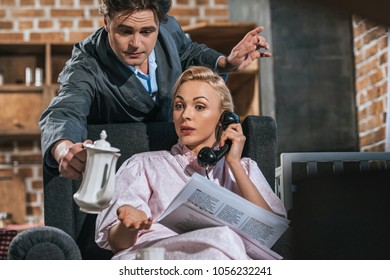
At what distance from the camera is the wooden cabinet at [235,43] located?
3354 millimetres

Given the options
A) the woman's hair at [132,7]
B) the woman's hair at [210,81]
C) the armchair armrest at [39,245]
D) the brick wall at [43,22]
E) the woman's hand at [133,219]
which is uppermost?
the brick wall at [43,22]

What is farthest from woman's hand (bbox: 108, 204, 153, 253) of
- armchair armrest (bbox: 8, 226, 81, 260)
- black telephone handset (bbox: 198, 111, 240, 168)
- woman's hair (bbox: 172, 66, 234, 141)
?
woman's hair (bbox: 172, 66, 234, 141)

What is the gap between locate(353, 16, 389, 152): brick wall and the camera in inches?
105

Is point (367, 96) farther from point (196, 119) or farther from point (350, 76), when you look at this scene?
point (196, 119)

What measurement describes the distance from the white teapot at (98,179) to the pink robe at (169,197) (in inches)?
8.1

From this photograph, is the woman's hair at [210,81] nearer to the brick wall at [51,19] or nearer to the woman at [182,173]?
the woman at [182,173]

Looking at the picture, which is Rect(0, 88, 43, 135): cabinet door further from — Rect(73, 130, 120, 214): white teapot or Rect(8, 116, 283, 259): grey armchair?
Rect(73, 130, 120, 214): white teapot

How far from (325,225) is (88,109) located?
2.45 ft

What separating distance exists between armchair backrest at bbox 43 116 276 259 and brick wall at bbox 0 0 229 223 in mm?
2181

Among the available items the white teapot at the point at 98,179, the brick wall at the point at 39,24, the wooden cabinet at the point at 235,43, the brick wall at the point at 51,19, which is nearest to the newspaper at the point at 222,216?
the white teapot at the point at 98,179

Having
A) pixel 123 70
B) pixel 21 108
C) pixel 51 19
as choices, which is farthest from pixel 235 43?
pixel 123 70

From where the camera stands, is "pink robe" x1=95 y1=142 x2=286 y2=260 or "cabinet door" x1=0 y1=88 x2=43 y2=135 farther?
"cabinet door" x1=0 y1=88 x2=43 y2=135

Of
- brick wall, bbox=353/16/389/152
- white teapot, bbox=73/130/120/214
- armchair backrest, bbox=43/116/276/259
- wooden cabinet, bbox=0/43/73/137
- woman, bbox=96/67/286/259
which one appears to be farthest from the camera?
wooden cabinet, bbox=0/43/73/137

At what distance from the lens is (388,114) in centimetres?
243
